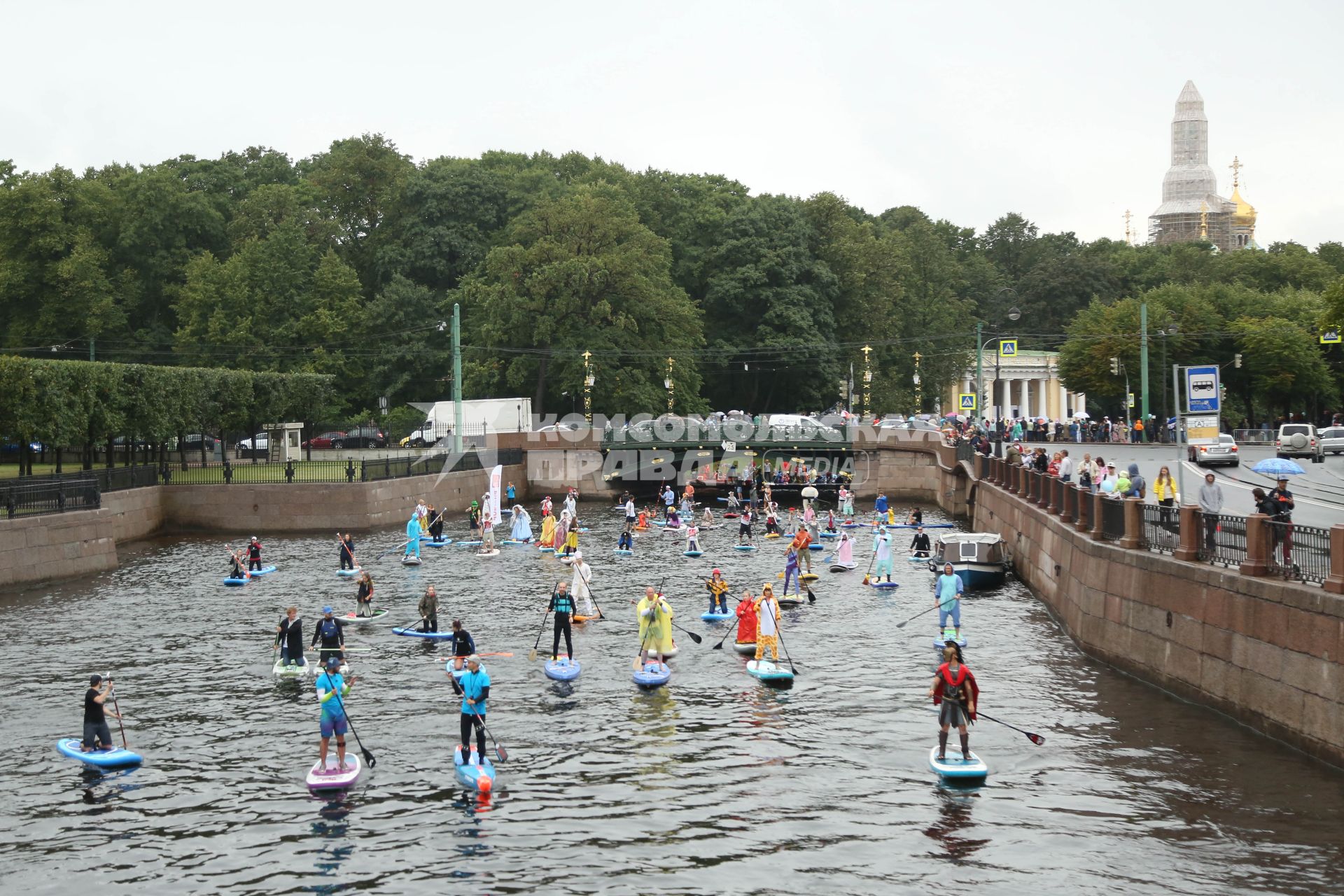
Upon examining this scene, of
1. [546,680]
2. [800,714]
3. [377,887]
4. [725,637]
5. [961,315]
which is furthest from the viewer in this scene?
[961,315]

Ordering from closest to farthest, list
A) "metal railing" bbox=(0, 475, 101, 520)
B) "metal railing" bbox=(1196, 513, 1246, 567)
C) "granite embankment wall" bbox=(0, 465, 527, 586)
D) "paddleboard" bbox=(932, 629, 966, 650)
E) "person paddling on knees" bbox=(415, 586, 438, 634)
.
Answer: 1. "metal railing" bbox=(1196, 513, 1246, 567)
2. "paddleboard" bbox=(932, 629, 966, 650)
3. "person paddling on knees" bbox=(415, 586, 438, 634)
4. "metal railing" bbox=(0, 475, 101, 520)
5. "granite embankment wall" bbox=(0, 465, 527, 586)

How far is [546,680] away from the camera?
2655 centimetres

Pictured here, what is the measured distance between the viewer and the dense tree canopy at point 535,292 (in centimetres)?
8312

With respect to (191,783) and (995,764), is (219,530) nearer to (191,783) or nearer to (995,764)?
(191,783)

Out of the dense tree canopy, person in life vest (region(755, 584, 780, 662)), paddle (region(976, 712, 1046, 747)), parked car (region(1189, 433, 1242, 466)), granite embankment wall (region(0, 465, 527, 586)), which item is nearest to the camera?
paddle (region(976, 712, 1046, 747))

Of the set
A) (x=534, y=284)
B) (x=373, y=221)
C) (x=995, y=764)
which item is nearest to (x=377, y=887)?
(x=995, y=764)

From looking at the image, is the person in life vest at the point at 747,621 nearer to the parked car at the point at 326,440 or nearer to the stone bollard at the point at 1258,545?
the stone bollard at the point at 1258,545

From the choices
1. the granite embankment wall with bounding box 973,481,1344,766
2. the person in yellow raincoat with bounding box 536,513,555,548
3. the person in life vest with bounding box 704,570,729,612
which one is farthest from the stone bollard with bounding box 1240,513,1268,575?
the person in yellow raincoat with bounding box 536,513,555,548

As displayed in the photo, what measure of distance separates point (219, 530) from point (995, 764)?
44626 mm

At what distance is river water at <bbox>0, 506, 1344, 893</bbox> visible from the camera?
52.3ft

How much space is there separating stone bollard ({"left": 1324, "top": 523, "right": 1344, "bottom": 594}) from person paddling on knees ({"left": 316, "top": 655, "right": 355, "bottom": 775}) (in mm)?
14676

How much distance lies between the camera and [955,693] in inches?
731

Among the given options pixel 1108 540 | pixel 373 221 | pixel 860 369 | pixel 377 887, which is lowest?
pixel 377 887

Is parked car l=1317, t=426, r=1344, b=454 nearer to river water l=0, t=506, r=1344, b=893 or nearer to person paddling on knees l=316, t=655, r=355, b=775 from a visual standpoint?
river water l=0, t=506, r=1344, b=893
